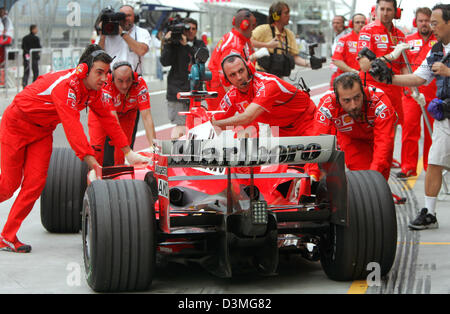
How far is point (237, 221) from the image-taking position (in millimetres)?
5238

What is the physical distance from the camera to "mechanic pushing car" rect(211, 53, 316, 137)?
680cm

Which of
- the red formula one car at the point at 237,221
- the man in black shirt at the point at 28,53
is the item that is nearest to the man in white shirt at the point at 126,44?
the red formula one car at the point at 237,221

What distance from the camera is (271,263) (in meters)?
5.28

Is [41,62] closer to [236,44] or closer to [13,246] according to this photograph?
[236,44]

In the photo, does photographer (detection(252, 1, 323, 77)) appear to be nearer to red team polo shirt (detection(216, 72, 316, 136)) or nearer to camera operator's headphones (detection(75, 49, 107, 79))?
red team polo shirt (detection(216, 72, 316, 136))

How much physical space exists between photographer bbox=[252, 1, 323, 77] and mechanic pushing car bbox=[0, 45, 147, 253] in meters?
4.39

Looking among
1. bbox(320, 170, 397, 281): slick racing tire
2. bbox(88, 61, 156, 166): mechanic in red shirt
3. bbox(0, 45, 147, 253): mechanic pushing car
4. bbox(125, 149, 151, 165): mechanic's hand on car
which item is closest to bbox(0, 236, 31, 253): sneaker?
bbox(0, 45, 147, 253): mechanic pushing car

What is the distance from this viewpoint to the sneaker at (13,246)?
659 centimetres

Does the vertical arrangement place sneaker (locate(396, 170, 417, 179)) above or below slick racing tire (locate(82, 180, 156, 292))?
below

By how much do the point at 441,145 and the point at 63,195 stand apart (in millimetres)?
3343

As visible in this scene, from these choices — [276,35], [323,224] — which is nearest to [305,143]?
[323,224]

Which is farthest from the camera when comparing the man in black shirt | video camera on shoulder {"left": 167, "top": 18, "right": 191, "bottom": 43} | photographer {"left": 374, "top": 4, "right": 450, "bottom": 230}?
the man in black shirt

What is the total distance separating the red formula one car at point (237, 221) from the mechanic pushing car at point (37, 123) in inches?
41.0

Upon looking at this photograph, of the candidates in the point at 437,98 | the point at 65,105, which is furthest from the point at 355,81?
the point at 65,105
